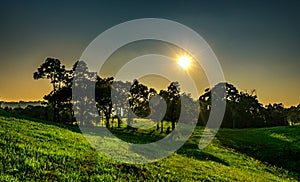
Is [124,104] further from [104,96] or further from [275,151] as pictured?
[275,151]

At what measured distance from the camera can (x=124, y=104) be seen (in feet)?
334

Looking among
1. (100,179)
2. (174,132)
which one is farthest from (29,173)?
(174,132)

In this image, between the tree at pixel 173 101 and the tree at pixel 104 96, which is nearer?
the tree at pixel 173 101

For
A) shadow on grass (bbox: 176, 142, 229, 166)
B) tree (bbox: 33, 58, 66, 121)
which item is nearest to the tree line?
tree (bbox: 33, 58, 66, 121)

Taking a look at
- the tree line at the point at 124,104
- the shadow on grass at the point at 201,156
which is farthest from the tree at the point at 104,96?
the shadow on grass at the point at 201,156

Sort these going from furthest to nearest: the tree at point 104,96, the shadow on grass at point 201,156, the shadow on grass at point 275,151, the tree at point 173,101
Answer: the tree at point 104,96, the tree at point 173,101, the shadow on grass at point 275,151, the shadow on grass at point 201,156

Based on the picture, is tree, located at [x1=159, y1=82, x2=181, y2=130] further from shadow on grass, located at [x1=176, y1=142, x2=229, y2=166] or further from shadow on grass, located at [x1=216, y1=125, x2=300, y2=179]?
shadow on grass, located at [x1=176, y1=142, x2=229, y2=166]

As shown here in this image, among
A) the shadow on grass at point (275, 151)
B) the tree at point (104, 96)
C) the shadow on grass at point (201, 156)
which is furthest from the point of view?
the tree at point (104, 96)

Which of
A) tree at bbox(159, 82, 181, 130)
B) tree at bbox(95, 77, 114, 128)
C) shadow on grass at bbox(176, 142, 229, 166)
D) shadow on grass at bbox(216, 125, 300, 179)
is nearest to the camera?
shadow on grass at bbox(176, 142, 229, 166)

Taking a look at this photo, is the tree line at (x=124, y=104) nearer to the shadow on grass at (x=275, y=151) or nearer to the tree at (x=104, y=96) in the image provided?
the tree at (x=104, y=96)

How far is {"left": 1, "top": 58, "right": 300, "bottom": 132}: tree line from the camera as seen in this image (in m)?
82.3

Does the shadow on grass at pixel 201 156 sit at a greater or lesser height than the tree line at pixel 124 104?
lesser

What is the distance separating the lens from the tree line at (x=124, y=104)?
8231 cm

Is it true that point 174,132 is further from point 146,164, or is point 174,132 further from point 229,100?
point 229,100
